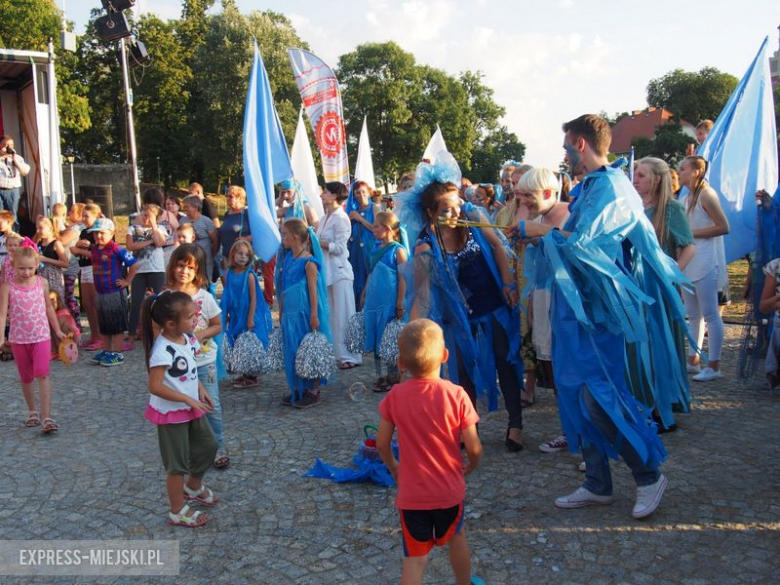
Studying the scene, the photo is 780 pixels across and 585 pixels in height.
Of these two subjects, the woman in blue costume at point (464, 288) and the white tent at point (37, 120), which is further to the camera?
the white tent at point (37, 120)

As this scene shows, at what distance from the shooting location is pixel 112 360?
7.29 m

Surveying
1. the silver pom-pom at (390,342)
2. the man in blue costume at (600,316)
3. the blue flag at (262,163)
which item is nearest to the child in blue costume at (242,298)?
the blue flag at (262,163)

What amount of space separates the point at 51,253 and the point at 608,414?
6.95 metres

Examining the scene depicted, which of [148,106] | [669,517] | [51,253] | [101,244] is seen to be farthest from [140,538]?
[148,106]

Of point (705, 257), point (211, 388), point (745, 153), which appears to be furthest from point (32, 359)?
Answer: point (745, 153)

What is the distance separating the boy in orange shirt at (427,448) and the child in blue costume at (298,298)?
2.92m

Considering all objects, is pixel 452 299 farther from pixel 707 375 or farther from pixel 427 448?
pixel 707 375

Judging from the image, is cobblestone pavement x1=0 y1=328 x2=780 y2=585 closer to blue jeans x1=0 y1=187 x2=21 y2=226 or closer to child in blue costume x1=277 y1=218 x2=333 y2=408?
child in blue costume x1=277 y1=218 x2=333 y2=408

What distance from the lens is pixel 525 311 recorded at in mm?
4840

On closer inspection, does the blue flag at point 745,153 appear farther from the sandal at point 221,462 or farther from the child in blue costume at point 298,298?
the sandal at point 221,462

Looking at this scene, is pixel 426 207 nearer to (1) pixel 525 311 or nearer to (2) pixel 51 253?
(1) pixel 525 311

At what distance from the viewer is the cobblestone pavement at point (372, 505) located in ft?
9.89

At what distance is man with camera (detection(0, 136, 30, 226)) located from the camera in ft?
38.6

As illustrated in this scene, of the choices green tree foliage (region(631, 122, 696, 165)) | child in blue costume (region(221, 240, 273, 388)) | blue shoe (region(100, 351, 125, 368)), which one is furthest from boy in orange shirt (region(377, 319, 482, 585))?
green tree foliage (region(631, 122, 696, 165))
